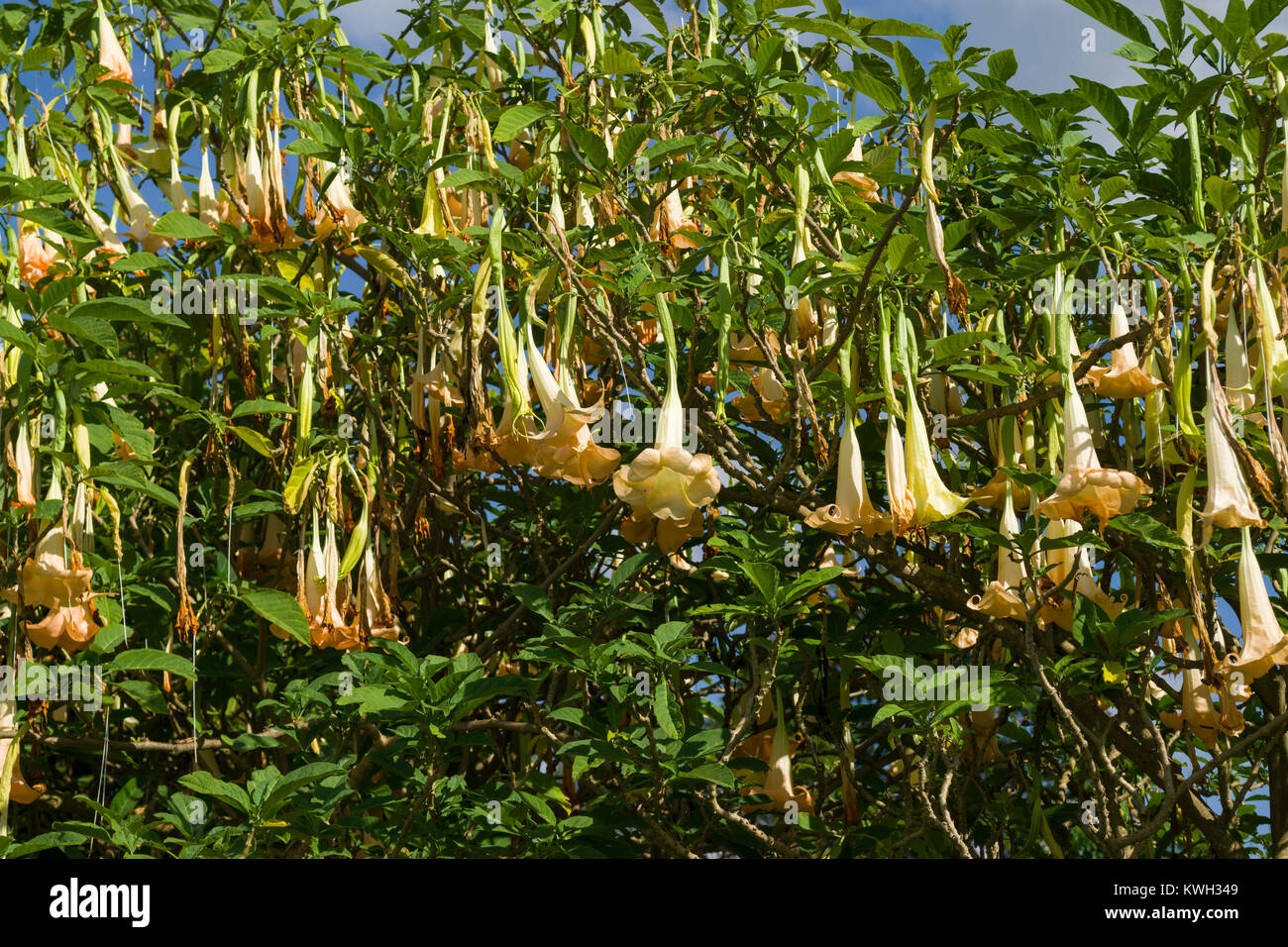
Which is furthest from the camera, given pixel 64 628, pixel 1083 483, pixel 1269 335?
pixel 64 628

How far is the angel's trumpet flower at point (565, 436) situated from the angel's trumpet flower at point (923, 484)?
0.60 m

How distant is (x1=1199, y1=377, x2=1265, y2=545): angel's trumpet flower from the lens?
2.27 m

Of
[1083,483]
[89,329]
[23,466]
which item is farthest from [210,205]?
[1083,483]

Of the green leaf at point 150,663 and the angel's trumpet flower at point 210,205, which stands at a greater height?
the angel's trumpet flower at point 210,205

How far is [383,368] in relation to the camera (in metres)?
3.84

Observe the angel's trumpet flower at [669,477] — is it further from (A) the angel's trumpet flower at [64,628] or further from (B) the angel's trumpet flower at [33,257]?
(B) the angel's trumpet flower at [33,257]

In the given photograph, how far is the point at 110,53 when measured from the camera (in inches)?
138

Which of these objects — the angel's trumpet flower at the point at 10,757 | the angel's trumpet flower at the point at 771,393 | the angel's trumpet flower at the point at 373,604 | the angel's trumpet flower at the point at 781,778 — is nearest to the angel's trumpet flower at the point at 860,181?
the angel's trumpet flower at the point at 771,393

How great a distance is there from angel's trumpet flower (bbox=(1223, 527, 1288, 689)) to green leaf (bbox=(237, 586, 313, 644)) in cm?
204

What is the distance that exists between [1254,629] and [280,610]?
7.01 ft

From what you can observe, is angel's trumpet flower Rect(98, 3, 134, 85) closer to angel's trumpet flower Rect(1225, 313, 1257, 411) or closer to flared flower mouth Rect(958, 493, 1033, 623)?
flared flower mouth Rect(958, 493, 1033, 623)

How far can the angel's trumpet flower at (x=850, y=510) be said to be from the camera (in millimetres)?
2506

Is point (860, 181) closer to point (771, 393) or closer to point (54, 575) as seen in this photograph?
point (771, 393)

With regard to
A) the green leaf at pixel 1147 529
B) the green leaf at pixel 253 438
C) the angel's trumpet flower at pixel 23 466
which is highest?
the green leaf at pixel 253 438
